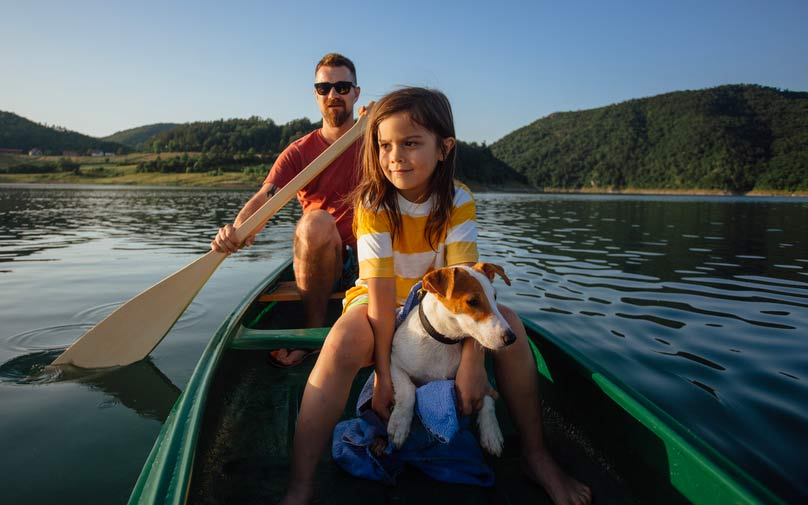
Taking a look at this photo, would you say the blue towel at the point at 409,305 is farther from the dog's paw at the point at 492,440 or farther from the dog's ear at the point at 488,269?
the dog's paw at the point at 492,440

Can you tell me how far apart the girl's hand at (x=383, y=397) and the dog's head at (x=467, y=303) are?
40cm

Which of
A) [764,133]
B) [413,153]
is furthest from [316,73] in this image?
[764,133]

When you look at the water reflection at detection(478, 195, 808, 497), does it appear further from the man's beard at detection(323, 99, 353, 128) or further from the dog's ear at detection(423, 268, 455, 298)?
the man's beard at detection(323, 99, 353, 128)

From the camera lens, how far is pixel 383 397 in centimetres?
209

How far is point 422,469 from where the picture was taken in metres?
2.13

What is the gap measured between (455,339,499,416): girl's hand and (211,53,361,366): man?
1.90 meters

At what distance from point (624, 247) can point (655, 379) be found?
28.3 feet

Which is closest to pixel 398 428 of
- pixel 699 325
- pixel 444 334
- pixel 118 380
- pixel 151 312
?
pixel 444 334

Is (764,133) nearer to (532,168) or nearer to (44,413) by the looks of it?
(532,168)

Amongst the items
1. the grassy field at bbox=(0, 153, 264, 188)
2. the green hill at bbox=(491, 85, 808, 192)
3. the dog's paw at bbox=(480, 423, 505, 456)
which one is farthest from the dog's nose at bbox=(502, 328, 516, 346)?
the green hill at bbox=(491, 85, 808, 192)

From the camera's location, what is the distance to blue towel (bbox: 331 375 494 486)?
2.04 metres

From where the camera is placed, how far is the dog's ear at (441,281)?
1891 mm

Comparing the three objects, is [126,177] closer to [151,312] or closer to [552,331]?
[151,312]

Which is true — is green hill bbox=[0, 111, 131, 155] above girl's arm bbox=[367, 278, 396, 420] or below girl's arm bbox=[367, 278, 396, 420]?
above
